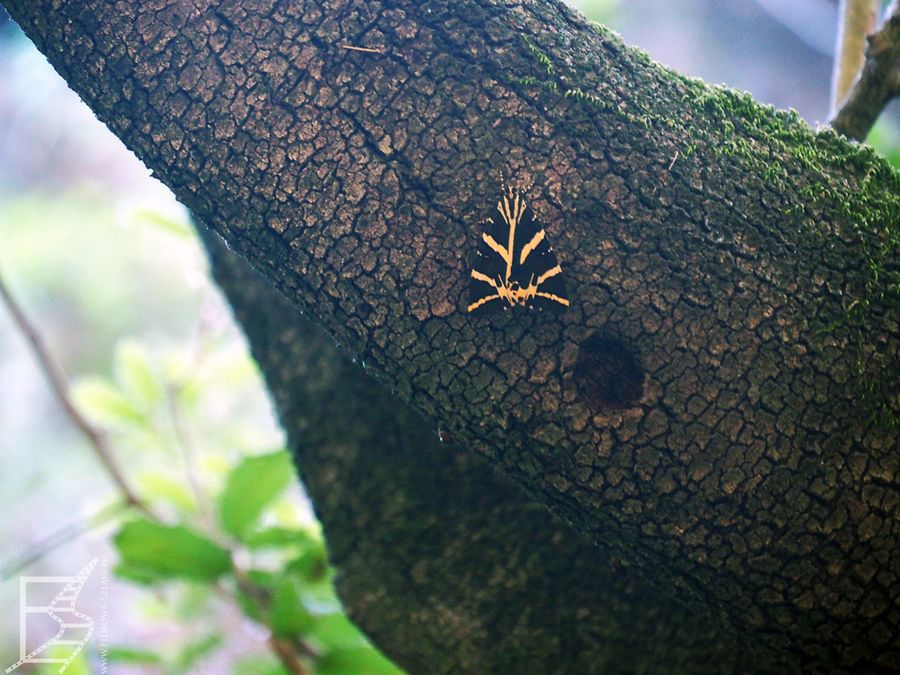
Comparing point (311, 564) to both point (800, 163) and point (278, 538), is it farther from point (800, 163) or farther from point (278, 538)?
A: point (800, 163)

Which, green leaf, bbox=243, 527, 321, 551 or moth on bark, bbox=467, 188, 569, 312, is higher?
moth on bark, bbox=467, 188, 569, 312

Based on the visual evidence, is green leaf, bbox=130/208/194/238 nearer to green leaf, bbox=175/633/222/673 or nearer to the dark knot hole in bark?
green leaf, bbox=175/633/222/673

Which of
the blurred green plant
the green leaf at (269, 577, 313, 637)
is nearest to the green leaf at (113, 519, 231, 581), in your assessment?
the blurred green plant

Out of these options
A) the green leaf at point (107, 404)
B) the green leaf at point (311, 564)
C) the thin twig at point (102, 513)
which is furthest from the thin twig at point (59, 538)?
the green leaf at point (311, 564)

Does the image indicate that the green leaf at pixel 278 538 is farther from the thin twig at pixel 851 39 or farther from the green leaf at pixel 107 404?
the thin twig at pixel 851 39

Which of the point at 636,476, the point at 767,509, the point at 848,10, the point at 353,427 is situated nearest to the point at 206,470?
the point at 353,427

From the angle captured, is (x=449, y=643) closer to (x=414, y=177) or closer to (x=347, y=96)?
(x=414, y=177)
